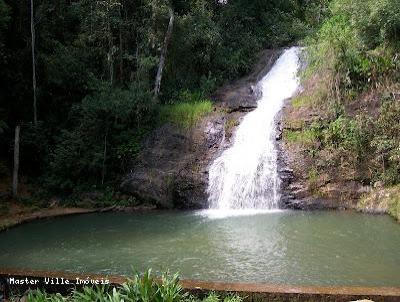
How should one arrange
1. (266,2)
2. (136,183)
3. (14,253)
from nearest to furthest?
(14,253) → (136,183) → (266,2)

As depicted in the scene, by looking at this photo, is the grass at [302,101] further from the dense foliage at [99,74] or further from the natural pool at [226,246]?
the natural pool at [226,246]

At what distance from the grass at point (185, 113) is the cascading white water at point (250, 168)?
1.70m

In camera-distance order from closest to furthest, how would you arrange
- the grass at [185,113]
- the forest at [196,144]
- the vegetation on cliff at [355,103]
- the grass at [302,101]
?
the forest at [196,144]
the vegetation on cliff at [355,103]
the grass at [302,101]
the grass at [185,113]

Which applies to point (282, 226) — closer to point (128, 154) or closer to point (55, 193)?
point (128, 154)

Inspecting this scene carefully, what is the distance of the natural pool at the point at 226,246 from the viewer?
8.65m

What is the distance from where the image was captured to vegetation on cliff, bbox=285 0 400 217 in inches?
591

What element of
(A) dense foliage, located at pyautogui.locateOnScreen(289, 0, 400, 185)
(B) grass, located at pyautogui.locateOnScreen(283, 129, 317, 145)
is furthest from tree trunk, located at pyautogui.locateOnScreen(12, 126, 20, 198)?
(A) dense foliage, located at pyautogui.locateOnScreen(289, 0, 400, 185)

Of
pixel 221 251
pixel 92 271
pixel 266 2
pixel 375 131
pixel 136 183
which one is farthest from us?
pixel 266 2

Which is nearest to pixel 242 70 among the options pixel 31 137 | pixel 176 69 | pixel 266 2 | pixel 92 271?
pixel 176 69

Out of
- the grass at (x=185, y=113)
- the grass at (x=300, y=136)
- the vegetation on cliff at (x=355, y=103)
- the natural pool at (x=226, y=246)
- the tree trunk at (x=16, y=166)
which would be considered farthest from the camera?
the grass at (x=185, y=113)

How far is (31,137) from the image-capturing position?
18234 millimetres

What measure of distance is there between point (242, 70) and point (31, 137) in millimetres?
10241

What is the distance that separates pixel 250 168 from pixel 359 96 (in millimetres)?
4736

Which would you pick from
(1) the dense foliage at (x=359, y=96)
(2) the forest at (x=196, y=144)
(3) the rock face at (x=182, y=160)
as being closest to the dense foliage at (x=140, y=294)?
(2) the forest at (x=196, y=144)
